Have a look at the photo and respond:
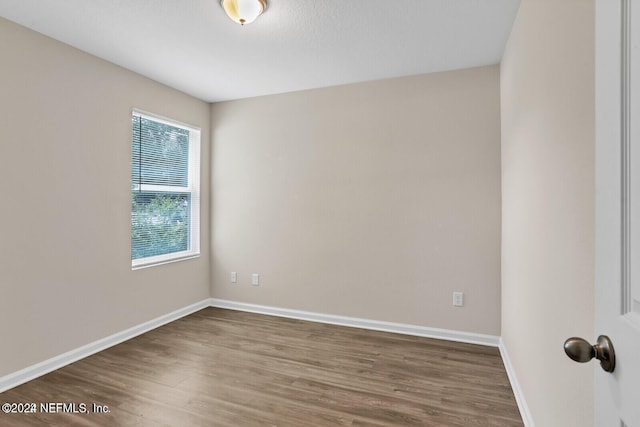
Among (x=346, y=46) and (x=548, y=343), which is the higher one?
(x=346, y=46)

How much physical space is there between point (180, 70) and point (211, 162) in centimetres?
125

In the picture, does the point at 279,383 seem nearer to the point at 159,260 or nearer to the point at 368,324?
the point at 368,324

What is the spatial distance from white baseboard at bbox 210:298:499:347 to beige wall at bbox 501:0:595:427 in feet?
2.47

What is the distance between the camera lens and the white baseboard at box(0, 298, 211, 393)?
7.57 ft

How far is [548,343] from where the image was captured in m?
1.49

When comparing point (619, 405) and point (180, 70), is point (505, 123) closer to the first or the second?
point (619, 405)

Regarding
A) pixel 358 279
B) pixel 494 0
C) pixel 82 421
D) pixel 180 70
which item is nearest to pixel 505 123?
pixel 494 0

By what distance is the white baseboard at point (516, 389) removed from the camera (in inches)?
73.2

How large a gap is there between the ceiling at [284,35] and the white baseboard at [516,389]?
2.42m

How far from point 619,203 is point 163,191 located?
3754 mm

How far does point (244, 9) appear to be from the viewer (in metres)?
2.06

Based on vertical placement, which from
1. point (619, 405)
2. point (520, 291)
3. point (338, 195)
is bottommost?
point (520, 291)

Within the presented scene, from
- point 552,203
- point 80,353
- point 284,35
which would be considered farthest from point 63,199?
point 552,203

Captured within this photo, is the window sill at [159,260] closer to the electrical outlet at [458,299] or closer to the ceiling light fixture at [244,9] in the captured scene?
the ceiling light fixture at [244,9]
